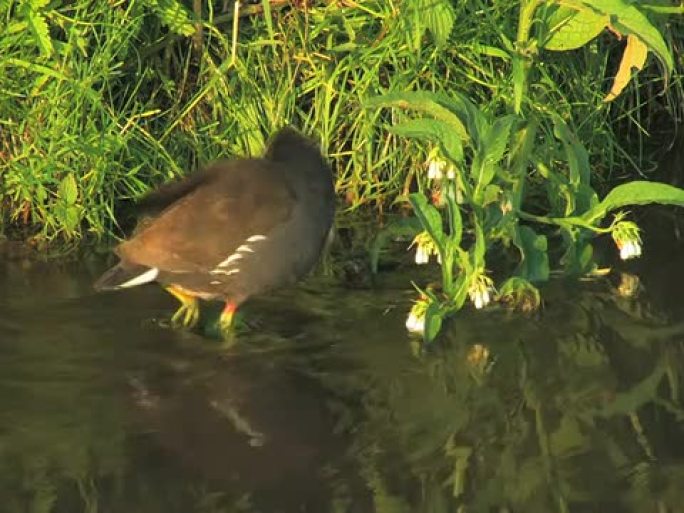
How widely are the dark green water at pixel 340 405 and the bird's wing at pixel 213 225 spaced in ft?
0.98

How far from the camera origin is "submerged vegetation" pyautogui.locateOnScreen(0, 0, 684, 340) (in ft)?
20.0

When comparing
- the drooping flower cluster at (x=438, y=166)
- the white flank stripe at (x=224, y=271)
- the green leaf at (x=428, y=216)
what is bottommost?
the white flank stripe at (x=224, y=271)

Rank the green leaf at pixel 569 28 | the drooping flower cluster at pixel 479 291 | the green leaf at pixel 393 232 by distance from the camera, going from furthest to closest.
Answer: the green leaf at pixel 569 28, the green leaf at pixel 393 232, the drooping flower cluster at pixel 479 291

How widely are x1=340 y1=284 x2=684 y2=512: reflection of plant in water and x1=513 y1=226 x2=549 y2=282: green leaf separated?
127 mm

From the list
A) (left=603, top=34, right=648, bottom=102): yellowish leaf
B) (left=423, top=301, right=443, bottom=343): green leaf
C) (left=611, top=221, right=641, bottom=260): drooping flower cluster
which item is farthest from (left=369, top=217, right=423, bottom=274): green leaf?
(left=603, top=34, right=648, bottom=102): yellowish leaf

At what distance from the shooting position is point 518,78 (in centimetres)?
590

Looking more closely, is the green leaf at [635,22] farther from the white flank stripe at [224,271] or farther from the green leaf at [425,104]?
the white flank stripe at [224,271]

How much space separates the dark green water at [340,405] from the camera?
4379mm

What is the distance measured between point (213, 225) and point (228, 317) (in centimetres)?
33

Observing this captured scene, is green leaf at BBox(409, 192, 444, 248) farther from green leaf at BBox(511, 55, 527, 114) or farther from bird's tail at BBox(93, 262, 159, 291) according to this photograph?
bird's tail at BBox(93, 262, 159, 291)

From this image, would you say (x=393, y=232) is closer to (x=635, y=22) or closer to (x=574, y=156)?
(x=574, y=156)

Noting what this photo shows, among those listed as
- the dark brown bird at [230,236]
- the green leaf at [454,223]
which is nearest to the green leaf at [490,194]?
the green leaf at [454,223]

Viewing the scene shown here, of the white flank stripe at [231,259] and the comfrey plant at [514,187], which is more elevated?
the comfrey plant at [514,187]

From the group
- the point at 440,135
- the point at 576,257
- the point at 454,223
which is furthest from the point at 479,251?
the point at 576,257
